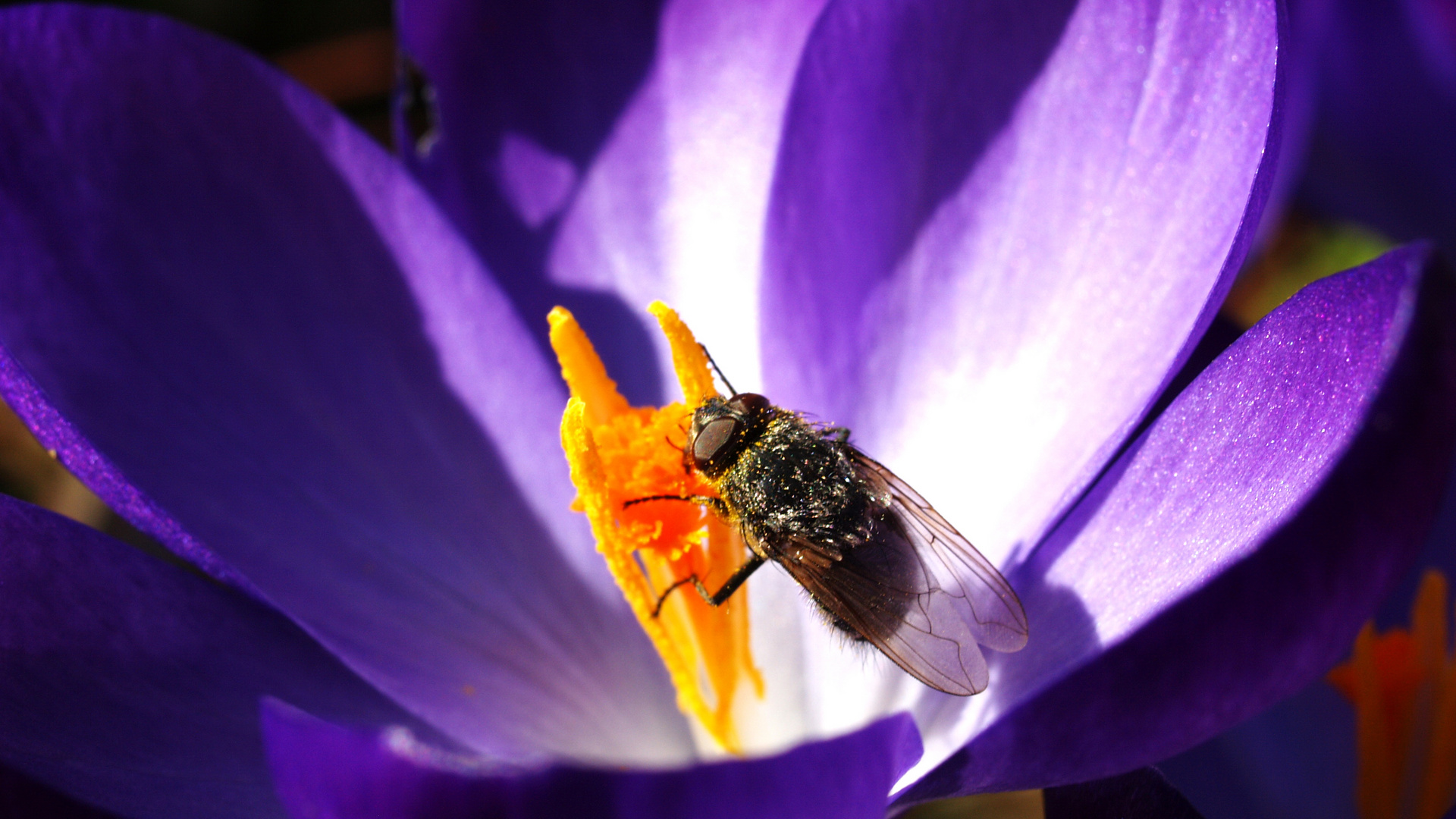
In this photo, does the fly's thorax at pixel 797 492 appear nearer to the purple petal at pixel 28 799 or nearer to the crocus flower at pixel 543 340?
the crocus flower at pixel 543 340

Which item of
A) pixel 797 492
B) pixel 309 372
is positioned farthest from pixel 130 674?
pixel 797 492

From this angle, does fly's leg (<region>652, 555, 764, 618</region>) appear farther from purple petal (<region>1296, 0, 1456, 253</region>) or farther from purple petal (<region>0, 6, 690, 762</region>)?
purple petal (<region>1296, 0, 1456, 253</region>)

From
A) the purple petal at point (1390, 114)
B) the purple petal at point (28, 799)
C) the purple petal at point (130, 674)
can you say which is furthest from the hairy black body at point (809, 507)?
the purple petal at point (1390, 114)

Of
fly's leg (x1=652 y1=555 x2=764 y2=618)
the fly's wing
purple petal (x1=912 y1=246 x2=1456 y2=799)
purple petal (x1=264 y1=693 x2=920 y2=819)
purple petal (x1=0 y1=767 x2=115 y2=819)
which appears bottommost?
purple petal (x1=0 y1=767 x2=115 y2=819)

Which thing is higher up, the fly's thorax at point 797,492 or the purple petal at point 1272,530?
the purple petal at point 1272,530

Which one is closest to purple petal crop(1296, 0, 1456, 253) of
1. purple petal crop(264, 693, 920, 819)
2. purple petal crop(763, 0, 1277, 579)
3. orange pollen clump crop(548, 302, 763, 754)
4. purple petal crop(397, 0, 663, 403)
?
purple petal crop(763, 0, 1277, 579)

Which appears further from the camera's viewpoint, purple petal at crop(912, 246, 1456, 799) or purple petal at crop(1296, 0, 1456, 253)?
purple petal at crop(1296, 0, 1456, 253)

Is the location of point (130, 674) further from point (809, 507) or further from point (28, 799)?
point (809, 507)
